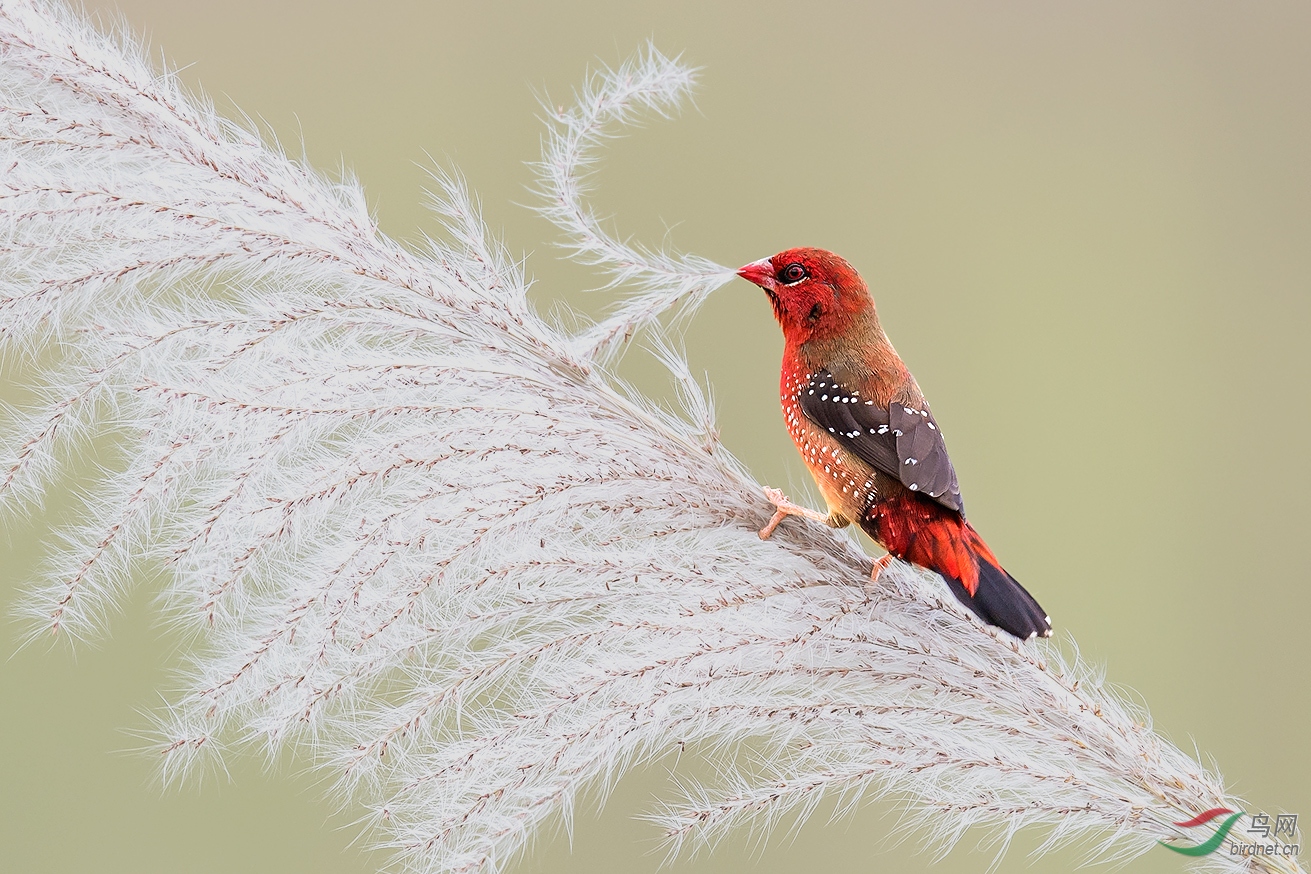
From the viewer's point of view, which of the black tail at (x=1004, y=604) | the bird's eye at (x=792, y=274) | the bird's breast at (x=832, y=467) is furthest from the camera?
the bird's eye at (x=792, y=274)

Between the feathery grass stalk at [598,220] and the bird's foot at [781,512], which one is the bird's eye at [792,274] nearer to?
the feathery grass stalk at [598,220]

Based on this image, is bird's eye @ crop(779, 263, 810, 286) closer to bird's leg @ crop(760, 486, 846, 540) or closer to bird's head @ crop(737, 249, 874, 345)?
bird's head @ crop(737, 249, 874, 345)

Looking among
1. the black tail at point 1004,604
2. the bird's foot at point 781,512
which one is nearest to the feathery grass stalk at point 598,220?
the bird's foot at point 781,512

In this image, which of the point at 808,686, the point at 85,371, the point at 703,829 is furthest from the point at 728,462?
the point at 85,371

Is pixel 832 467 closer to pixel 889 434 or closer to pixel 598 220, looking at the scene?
pixel 889 434

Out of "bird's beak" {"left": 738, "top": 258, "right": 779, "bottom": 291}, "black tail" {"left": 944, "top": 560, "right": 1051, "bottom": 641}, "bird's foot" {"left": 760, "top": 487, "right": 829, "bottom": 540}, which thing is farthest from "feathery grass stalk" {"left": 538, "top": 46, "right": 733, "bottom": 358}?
"black tail" {"left": 944, "top": 560, "right": 1051, "bottom": 641}

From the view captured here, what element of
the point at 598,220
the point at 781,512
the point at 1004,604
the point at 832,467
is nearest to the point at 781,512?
the point at 781,512
